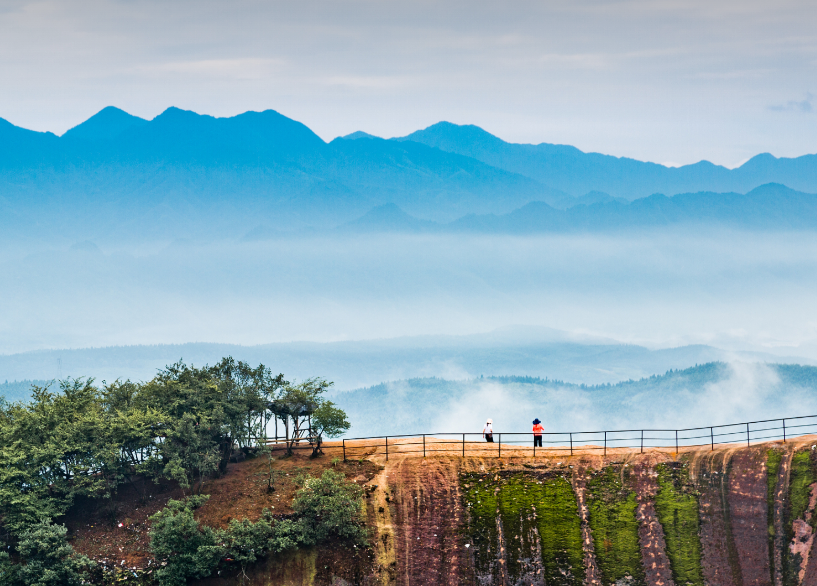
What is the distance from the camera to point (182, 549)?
56.0m

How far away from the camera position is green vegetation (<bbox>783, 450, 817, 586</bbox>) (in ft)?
175

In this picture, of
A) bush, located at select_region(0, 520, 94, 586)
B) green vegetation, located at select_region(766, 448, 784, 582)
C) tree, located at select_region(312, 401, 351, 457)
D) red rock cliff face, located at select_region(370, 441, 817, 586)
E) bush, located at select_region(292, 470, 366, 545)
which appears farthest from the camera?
tree, located at select_region(312, 401, 351, 457)

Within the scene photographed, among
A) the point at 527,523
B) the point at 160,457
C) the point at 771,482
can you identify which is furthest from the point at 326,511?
the point at 771,482

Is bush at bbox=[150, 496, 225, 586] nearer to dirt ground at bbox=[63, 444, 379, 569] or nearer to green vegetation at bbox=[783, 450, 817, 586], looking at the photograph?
dirt ground at bbox=[63, 444, 379, 569]

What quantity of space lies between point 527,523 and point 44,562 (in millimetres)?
33110

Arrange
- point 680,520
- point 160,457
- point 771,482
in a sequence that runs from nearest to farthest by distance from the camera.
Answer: point 771,482
point 680,520
point 160,457

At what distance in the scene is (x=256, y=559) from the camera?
57.6 m

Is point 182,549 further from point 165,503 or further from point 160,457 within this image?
point 160,457

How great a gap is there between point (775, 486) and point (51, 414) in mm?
52798

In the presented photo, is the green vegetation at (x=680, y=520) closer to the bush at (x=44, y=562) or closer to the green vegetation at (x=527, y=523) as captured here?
the green vegetation at (x=527, y=523)

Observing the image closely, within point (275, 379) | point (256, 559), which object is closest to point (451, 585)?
point (256, 559)

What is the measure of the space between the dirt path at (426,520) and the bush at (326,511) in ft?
10.8

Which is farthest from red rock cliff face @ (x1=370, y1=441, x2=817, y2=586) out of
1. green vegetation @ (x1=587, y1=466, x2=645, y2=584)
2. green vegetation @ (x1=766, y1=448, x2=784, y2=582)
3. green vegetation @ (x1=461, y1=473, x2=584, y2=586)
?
green vegetation @ (x1=587, y1=466, x2=645, y2=584)

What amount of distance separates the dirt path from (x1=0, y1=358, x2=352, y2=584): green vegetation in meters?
3.36
